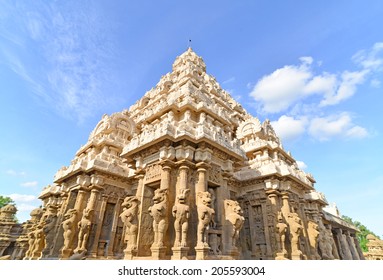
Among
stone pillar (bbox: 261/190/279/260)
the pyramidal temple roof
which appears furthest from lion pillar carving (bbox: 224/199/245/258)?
stone pillar (bbox: 261/190/279/260)

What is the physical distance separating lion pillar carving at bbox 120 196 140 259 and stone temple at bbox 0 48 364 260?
1.7 inches

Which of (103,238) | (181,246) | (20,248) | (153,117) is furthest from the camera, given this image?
(20,248)

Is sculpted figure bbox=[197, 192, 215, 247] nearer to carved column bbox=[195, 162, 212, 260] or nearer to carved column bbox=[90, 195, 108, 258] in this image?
carved column bbox=[195, 162, 212, 260]

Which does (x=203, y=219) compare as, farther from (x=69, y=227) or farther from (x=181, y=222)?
(x=69, y=227)

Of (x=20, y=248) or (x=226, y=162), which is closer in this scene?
(x=226, y=162)

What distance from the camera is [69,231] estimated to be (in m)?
13.0

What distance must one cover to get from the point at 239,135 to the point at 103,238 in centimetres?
1372

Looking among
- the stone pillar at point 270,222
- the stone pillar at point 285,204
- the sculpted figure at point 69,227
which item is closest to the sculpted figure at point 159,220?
the sculpted figure at point 69,227

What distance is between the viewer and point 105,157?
16.6 m

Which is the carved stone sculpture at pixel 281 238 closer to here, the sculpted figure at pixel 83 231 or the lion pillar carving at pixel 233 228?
the lion pillar carving at pixel 233 228
